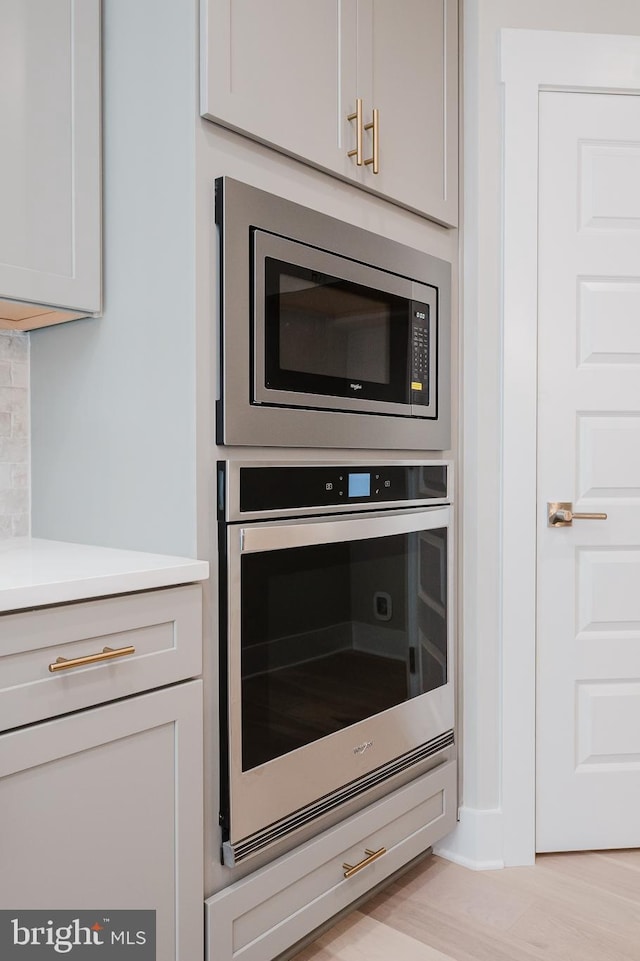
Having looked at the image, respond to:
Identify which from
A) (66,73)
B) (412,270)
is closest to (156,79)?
(66,73)

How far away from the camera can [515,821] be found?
6.24 ft

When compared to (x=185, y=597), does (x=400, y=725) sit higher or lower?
lower

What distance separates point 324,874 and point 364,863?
0.12m

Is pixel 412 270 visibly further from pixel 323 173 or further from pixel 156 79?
pixel 156 79

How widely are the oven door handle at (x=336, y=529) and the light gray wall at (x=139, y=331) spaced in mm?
121

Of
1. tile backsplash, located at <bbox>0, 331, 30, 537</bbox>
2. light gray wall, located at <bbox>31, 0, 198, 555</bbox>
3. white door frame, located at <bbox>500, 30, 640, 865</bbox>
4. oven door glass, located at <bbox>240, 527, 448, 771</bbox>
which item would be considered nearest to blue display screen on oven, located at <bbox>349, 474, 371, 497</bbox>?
oven door glass, located at <bbox>240, 527, 448, 771</bbox>

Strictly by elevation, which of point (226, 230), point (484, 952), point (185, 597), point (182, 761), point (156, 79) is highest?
point (156, 79)

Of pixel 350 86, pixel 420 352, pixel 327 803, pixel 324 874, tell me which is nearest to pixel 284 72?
pixel 350 86

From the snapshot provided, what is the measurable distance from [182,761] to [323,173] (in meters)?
1.16

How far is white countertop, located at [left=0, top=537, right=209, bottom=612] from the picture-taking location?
100 centimetres

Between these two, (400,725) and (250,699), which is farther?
(400,725)

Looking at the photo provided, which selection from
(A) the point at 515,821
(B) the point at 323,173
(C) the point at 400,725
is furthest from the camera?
(A) the point at 515,821

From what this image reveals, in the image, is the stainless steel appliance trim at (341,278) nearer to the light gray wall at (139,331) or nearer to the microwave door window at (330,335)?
the microwave door window at (330,335)

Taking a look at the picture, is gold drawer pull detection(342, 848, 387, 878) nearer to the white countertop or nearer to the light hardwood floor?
the light hardwood floor
